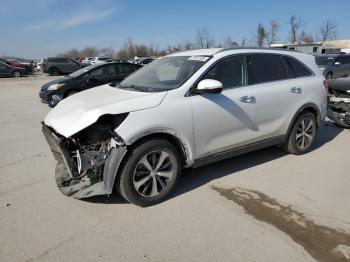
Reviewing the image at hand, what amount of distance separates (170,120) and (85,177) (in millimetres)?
1183

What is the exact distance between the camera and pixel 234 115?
465 centimetres

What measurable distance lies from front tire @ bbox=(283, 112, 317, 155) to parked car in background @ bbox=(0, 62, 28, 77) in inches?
1154

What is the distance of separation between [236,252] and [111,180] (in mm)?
1490

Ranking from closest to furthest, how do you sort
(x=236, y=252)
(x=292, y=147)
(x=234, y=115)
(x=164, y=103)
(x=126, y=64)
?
(x=236, y=252) → (x=164, y=103) → (x=234, y=115) → (x=292, y=147) → (x=126, y=64)

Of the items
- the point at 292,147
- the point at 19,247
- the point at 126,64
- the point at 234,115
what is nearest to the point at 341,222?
the point at 234,115

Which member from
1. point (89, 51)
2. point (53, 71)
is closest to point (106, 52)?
point (89, 51)

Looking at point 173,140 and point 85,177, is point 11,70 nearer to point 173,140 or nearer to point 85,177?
point 85,177

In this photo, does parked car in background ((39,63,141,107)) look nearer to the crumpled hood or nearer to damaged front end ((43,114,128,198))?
the crumpled hood

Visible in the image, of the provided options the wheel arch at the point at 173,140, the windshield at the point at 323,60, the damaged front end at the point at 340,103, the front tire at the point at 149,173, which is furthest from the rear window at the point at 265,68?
the windshield at the point at 323,60

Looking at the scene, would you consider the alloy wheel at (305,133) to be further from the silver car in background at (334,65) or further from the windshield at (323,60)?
the windshield at (323,60)

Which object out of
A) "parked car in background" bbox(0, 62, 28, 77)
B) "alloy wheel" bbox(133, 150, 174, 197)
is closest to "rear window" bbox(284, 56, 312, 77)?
"alloy wheel" bbox(133, 150, 174, 197)

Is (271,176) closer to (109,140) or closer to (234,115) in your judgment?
(234,115)

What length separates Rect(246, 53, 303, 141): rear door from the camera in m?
4.99

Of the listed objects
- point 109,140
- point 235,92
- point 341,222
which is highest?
point 235,92
